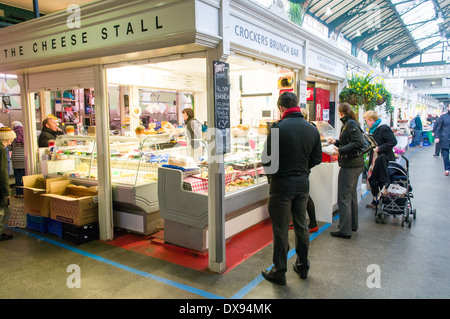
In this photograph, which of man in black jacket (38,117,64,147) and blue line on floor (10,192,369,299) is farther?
man in black jacket (38,117,64,147)

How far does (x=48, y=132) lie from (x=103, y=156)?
2.91m

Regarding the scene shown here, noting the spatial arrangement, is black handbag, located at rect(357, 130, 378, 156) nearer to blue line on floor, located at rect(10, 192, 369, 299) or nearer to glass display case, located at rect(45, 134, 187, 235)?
blue line on floor, located at rect(10, 192, 369, 299)

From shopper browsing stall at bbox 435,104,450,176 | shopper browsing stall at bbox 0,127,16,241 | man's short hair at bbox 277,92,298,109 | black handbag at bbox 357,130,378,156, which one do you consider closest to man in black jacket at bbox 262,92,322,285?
man's short hair at bbox 277,92,298,109

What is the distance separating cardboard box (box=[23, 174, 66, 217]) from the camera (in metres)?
4.86

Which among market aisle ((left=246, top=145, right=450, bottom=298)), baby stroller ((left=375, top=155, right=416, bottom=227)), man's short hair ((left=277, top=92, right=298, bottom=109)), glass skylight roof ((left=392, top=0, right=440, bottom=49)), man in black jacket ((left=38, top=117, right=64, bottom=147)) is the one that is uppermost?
glass skylight roof ((left=392, top=0, right=440, bottom=49))

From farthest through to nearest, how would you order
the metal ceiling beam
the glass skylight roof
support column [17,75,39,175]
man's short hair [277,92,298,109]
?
the metal ceiling beam, the glass skylight roof, support column [17,75,39,175], man's short hair [277,92,298,109]

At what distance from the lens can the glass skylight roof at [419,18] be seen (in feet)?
69.4

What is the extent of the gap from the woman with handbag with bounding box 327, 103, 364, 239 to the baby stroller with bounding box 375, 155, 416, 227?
97 centimetres

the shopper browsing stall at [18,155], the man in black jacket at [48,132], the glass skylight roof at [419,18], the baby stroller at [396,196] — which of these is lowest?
the baby stroller at [396,196]

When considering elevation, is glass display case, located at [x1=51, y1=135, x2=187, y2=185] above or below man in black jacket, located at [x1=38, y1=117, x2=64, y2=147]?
below

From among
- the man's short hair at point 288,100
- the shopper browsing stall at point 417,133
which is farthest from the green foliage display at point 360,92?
the shopper browsing stall at point 417,133

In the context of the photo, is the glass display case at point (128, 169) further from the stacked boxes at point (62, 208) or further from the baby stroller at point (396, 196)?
the baby stroller at point (396, 196)

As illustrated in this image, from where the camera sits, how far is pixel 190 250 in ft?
13.8

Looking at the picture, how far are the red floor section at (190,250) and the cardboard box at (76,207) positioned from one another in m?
0.48
